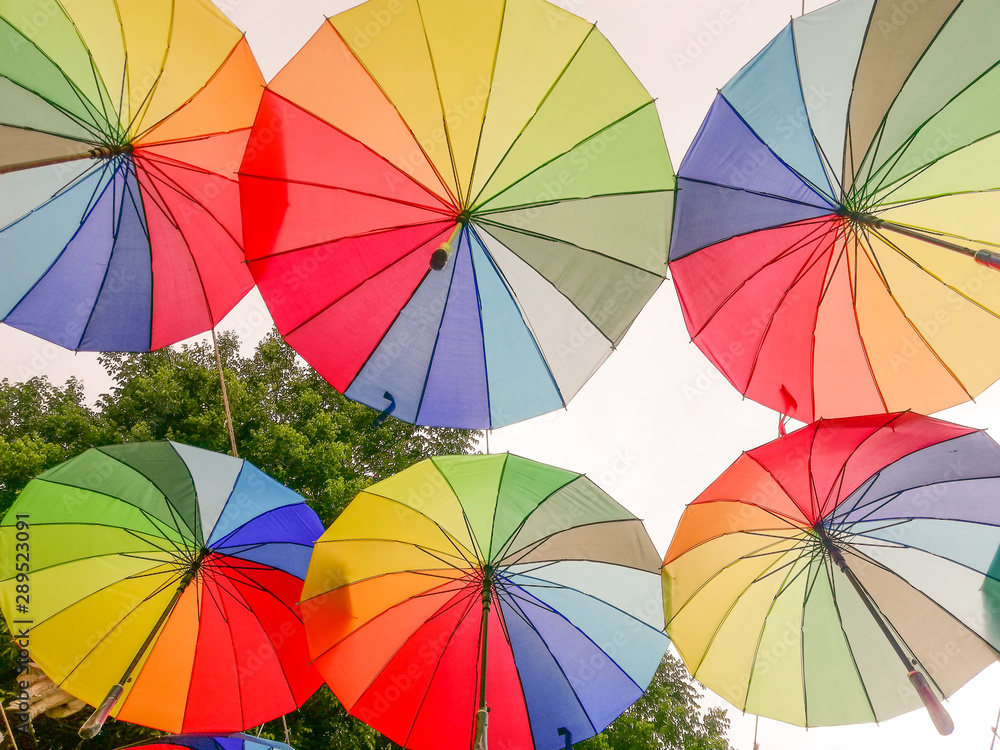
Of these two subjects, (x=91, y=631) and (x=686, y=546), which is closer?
(x=686, y=546)

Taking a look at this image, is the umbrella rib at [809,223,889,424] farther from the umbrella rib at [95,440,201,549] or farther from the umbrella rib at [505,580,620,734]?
the umbrella rib at [95,440,201,549]

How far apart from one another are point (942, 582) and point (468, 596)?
3.77 m

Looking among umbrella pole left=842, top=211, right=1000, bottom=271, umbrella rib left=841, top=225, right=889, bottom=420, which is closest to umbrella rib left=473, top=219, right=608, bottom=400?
umbrella rib left=841, top=225, right=889, bottom=420

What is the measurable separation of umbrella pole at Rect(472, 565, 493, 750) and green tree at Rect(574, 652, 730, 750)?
5.44 m

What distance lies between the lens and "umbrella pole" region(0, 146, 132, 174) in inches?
176

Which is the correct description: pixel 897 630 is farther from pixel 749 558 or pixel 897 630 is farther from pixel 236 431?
pixel 236 431

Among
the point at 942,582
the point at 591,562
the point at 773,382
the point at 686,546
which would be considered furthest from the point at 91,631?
the point at 942,582

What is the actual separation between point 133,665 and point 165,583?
82cm

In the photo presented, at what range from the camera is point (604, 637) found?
17.9 feet

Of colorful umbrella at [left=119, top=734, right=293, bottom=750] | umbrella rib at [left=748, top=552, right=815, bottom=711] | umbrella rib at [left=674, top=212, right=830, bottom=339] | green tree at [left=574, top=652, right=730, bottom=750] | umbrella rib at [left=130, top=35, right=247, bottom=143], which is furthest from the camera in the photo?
A: green tree at [left=574, top=652, right=730, bottom=750]

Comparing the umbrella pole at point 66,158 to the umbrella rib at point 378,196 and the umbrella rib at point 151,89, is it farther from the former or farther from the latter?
the umbrella rib at point 378,196

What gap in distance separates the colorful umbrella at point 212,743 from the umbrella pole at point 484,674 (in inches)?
86.9

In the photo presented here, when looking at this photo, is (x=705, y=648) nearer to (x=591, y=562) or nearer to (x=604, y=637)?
(x=604, y=637)

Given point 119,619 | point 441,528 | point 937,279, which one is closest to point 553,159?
point 441,528
